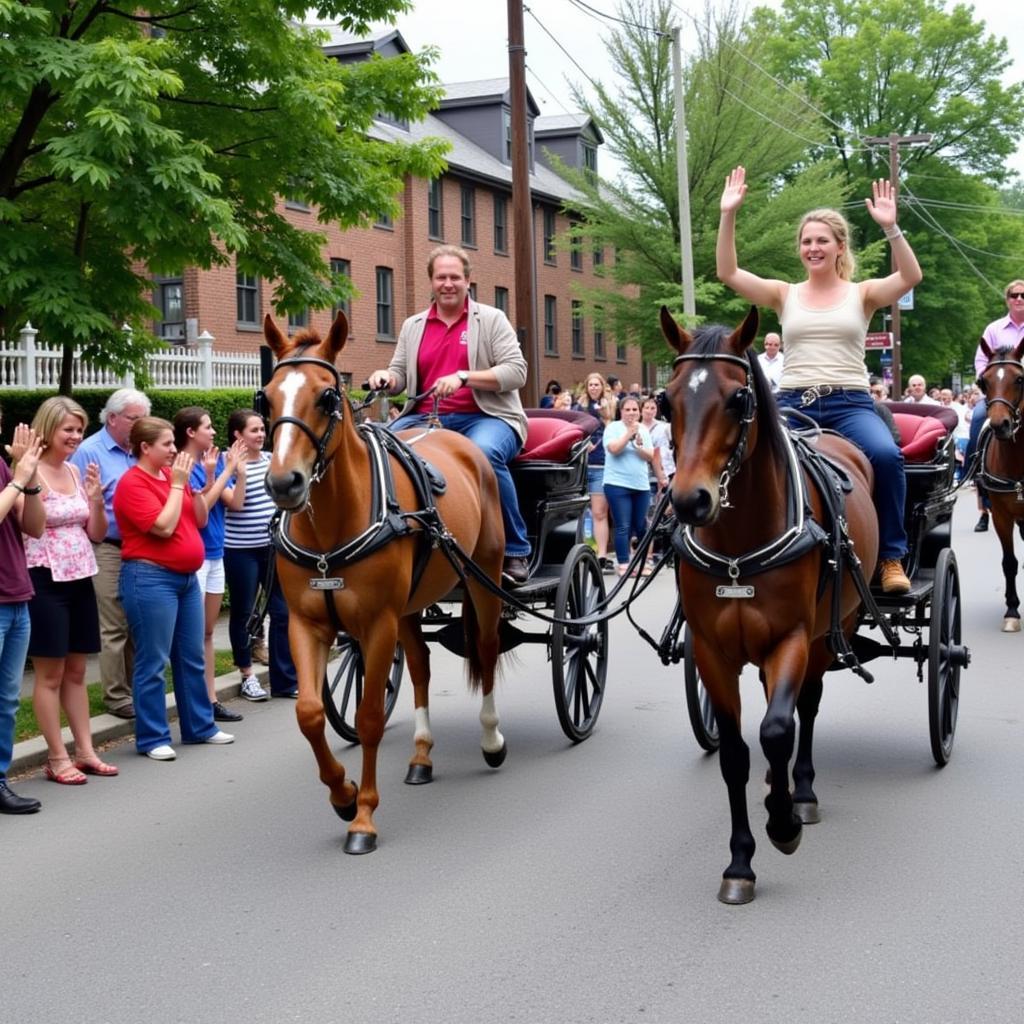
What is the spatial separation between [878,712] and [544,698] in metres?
2.27

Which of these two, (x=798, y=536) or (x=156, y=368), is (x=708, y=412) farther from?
(x=156, y=368)

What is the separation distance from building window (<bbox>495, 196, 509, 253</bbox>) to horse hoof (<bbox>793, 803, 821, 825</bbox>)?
1551 inches

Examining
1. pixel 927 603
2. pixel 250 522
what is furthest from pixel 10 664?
pixel 927 603

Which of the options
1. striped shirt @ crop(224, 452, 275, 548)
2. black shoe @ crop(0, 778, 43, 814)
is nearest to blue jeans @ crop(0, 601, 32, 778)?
black shoe @ crop(0, 778, 43, 814)

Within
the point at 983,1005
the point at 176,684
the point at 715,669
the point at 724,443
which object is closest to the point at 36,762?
the point at 176,684

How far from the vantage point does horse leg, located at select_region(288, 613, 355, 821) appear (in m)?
6.03

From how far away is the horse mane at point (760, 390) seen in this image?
5098 mm

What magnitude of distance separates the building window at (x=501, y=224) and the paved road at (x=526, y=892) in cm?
3738

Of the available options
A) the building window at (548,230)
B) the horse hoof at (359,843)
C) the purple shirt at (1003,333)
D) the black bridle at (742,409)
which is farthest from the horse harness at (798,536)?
the building window at (548,230)

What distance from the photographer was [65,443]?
7.48 meters

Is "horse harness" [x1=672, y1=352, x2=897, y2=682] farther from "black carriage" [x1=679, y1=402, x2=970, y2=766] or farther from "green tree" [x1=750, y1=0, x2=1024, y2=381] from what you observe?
"green tree" [x1=750, y1=0, x2=1024, y2=381]

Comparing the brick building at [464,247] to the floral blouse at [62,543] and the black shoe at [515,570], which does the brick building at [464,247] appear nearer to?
the black shoe at [515,570]

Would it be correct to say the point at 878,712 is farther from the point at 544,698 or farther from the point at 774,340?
the point at 774,340

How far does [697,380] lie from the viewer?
4953mm
